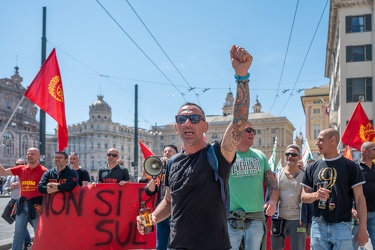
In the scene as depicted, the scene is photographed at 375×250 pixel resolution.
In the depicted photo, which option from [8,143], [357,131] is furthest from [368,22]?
[8,143]

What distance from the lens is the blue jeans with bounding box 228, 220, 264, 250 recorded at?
194 inches

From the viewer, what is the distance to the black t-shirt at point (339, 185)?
4480mm

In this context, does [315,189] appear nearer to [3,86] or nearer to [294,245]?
[294,245]

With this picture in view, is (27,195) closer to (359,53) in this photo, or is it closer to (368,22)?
(359,53)

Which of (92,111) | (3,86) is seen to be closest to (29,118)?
(3,86)

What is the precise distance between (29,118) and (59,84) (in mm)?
91367

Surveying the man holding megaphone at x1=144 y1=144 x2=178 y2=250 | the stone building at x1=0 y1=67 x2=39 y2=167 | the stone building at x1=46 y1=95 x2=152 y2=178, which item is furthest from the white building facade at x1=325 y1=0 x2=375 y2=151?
the stone building at x1=46 y1=95 x2=152 y2=178

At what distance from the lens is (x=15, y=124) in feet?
286

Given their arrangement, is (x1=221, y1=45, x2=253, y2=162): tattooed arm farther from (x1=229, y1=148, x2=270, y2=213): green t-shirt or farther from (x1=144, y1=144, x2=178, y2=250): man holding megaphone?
(x1=144, y1=144, x2=178, y2=250): man holding megaphone

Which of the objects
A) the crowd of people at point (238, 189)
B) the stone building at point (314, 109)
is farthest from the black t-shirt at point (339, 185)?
the stone building at point (314, 109)

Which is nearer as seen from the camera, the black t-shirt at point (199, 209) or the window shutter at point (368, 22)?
the black t-shirt at point (199, 209)

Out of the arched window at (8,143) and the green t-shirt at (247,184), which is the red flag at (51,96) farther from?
the arched window at (8,143)

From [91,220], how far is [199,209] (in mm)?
4651

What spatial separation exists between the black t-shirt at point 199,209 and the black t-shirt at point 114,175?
Result: 16.4 ft
